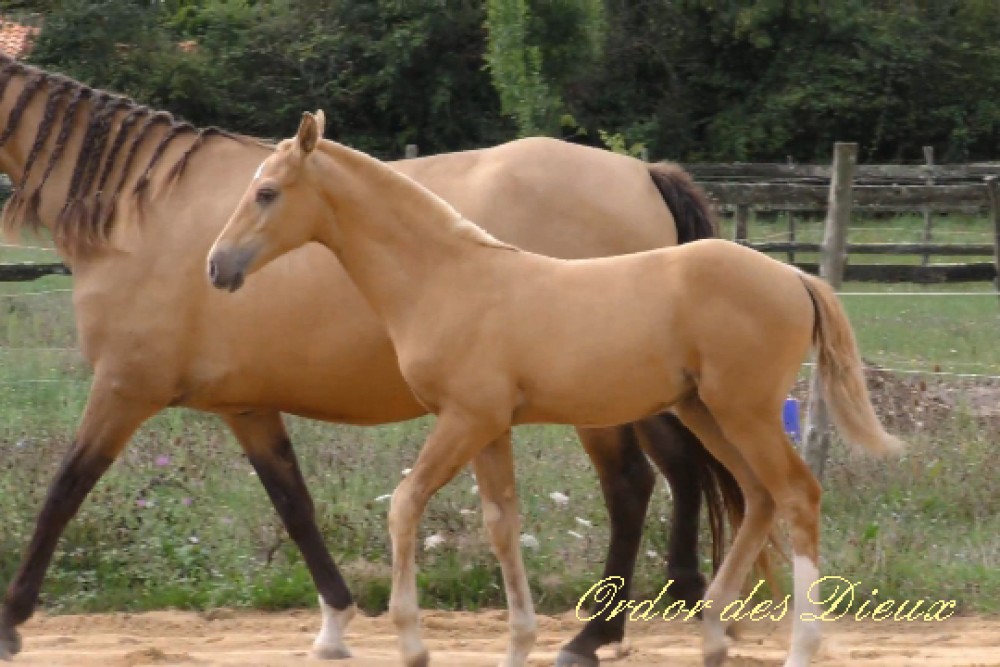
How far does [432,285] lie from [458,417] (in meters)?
0.43

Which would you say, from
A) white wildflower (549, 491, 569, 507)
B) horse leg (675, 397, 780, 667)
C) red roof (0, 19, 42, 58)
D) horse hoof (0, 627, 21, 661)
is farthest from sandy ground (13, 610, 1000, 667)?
red roof (0, 19, 42, 58)

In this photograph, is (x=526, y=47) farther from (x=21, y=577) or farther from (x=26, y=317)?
(x=21, y=577)

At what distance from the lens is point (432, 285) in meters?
4.13

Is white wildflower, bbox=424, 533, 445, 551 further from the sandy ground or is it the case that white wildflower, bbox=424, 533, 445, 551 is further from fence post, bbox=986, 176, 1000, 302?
fence post, bbox=986, 176, 1000, 302

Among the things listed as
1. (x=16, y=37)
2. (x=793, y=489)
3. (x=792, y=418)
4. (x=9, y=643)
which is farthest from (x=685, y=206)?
(x=16, y=37)

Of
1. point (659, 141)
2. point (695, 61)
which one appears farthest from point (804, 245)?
point (695, 61)

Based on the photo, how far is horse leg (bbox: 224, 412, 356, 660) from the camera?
5.09 meters

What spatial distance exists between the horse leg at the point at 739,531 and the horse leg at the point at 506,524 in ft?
1.87

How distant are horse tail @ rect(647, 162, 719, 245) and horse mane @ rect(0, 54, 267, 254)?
1.63 m

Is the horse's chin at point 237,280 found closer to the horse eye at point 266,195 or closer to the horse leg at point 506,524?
the horse eye at point 266,195

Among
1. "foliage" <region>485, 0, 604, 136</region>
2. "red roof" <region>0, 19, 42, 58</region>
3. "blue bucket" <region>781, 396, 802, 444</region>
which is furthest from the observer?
"red roof" <region>0, 19, 42, 58</region>

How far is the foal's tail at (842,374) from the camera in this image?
4113 mm

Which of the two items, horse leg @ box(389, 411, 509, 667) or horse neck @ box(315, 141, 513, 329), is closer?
horse leg @ box(389, 411, 509, 667)

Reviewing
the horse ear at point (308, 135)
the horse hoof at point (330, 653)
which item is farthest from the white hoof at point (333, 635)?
the horse ear at point (308, 135)
